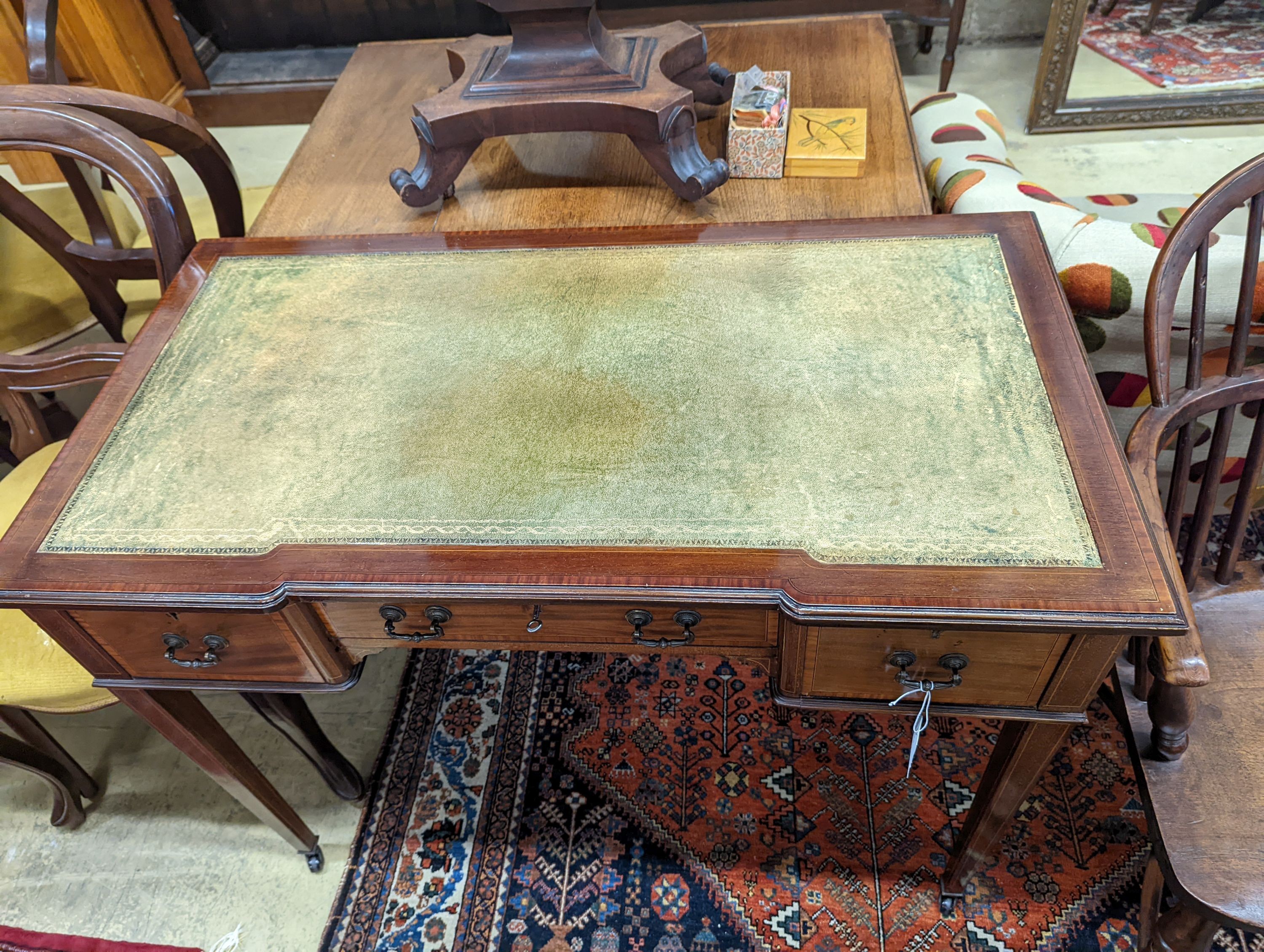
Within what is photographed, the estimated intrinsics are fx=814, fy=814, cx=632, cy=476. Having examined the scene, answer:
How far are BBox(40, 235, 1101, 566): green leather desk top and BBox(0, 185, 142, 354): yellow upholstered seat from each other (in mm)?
852

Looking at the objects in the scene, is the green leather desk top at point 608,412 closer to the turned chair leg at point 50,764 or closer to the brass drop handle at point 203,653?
the brass drop handle at point 203,653

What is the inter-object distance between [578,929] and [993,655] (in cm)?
94

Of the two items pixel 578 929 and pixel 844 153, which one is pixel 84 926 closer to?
pixel 578 929

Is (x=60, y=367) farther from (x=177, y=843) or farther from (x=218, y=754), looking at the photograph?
(x=177, y=843)

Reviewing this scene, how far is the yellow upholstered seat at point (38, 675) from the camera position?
125cm

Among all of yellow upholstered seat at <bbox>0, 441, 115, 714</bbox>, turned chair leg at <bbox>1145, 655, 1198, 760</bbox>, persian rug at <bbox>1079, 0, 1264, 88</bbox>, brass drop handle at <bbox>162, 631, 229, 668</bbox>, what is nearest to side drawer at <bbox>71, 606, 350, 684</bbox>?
brass drop handle at <bbox>162, 631, 229, 668</bbox>

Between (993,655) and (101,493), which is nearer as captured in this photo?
(993,655)

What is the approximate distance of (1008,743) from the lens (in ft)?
3.45

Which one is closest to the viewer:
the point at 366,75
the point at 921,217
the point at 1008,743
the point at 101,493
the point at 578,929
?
the point at 101,493

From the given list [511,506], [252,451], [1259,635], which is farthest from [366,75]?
[1259,635]

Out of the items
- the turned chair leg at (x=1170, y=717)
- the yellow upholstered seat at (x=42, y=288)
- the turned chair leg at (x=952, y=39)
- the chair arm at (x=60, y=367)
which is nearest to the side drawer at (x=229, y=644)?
the chair arm at (x=60, y=367)

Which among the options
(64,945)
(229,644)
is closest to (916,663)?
(229,644)

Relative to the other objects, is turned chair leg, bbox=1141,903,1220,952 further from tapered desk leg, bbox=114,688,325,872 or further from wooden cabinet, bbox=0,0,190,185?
wooden cabinet, bbox=0,0,190,185

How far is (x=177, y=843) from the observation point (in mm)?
1567
